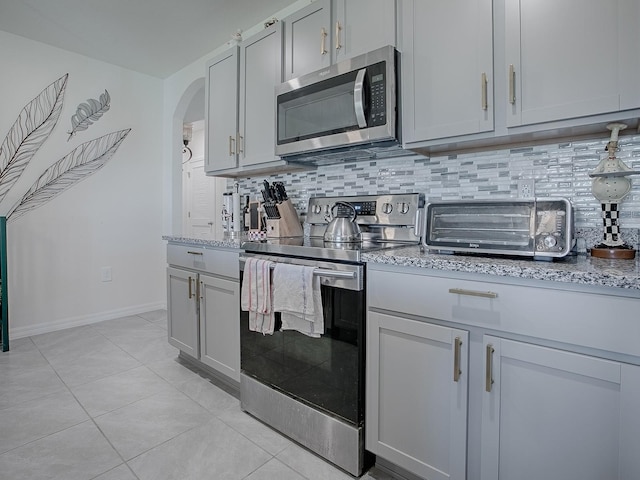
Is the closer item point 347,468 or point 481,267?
point 481,267

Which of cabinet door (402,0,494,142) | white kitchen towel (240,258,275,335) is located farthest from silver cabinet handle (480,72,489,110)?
white kitchen towel (240,258,275,335)

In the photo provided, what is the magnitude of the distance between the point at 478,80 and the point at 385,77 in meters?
0.41

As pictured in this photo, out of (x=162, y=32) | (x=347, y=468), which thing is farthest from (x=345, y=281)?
(x=162, y=32)

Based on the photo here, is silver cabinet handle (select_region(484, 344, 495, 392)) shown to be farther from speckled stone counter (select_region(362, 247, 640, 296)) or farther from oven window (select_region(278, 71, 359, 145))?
oven window (select_region(278, 71, 359, 145))

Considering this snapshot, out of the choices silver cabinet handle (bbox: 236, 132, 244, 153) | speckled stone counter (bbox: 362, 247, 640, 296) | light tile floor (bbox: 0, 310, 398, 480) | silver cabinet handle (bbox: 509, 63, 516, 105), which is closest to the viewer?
speckled stone counter (bbox: 362, 247, 640, 296)

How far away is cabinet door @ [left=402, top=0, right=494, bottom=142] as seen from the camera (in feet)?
4.58

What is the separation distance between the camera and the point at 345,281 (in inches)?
54.4

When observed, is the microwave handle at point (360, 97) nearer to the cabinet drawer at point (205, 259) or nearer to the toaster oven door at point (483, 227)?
the toaster oven door at point (483, 227)

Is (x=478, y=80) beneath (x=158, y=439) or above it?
above

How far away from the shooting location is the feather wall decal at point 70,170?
3057mm

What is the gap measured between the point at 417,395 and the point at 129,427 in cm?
142

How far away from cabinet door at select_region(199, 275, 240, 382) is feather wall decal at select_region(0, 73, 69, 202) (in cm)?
217

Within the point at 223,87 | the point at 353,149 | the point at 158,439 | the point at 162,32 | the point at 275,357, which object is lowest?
the point at 158,439

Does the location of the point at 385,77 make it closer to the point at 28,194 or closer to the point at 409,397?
the point at 409,397
